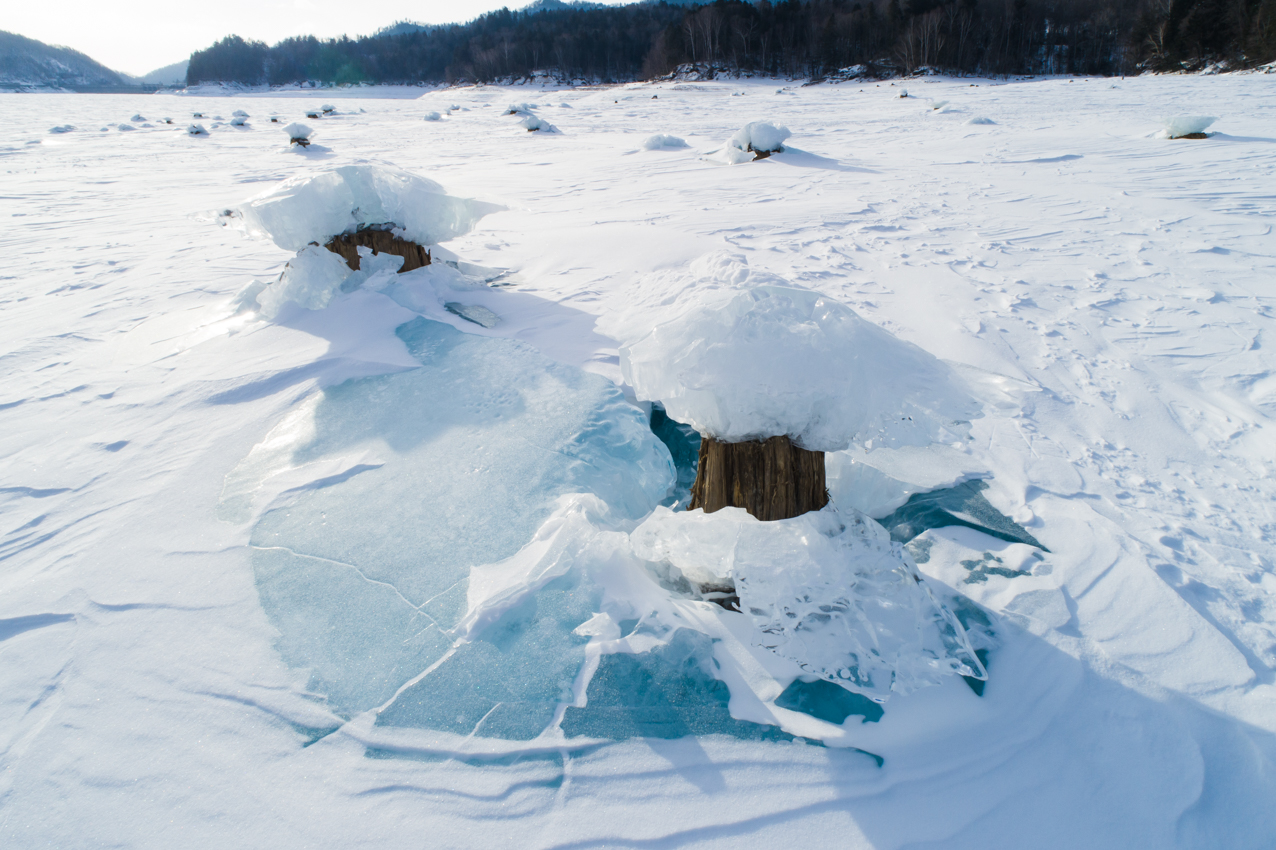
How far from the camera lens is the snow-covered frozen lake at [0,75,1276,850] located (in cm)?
127

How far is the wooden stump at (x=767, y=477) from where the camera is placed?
1619mm

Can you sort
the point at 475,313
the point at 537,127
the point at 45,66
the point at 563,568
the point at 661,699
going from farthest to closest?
the point at 45,66, the point at 537,127, the point at 475,313, the point at 563,568, the point at 661,699

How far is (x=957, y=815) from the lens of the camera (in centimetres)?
123

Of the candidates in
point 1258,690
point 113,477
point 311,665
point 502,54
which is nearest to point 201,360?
point 113,477

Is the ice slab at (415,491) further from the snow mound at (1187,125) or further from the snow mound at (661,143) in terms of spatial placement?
the snow mound at (1187,125)

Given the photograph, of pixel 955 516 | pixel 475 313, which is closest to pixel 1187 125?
pixel 955 516

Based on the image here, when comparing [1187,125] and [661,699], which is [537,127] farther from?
[661,699]

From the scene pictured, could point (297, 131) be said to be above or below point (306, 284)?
above

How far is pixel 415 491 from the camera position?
2.16 metres

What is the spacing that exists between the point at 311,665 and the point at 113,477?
1.46m

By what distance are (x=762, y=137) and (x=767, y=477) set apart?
739 cm

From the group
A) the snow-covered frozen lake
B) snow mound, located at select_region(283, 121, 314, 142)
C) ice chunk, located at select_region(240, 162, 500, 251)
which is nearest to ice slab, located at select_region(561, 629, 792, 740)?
the snow-covered frozen lake

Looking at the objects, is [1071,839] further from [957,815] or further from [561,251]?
[561,251]

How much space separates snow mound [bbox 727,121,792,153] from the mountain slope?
3069 inches
